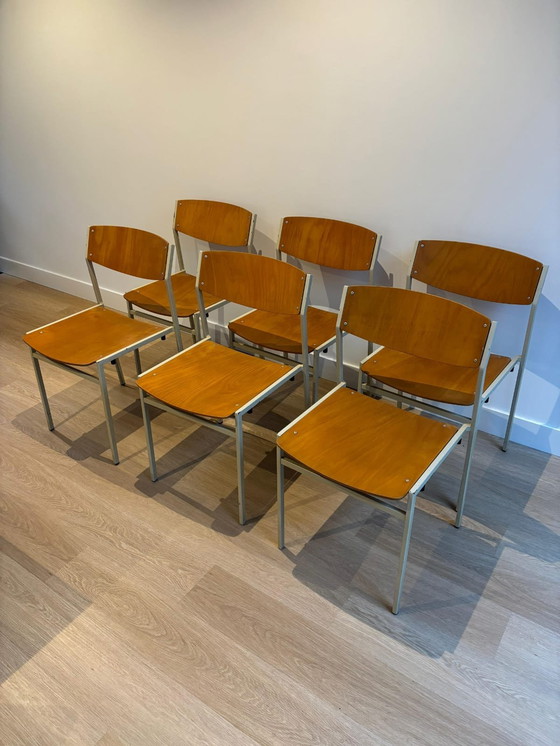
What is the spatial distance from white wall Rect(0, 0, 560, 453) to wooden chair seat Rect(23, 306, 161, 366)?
804 mm

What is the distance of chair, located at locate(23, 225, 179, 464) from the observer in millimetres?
2285

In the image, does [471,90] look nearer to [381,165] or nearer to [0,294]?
[381,165]

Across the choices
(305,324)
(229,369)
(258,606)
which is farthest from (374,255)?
(258,606)

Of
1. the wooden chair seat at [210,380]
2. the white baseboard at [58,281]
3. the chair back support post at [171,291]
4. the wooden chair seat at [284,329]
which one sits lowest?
the white baseboard at [58,281]

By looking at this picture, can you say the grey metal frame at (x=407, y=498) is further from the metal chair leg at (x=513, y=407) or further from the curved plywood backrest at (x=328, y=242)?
the curved plywood backrest at (x=328, y=242)

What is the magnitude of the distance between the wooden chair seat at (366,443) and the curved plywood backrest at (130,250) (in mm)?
982

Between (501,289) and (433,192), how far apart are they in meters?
0.48

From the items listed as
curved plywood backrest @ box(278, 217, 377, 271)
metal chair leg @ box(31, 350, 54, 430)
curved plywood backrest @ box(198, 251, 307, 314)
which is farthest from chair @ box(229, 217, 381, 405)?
metal chair leg @ box(31, 350, 54, 430)

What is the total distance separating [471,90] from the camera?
2053 millimetres

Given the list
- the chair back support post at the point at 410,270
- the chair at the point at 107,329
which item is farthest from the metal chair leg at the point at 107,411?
the chair back support post at the point at 410,270

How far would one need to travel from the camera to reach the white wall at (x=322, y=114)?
2023mm

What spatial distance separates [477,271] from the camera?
2199mm

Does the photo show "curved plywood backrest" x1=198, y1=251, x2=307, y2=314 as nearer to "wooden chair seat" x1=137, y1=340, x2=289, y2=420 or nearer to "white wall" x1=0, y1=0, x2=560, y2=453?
"wooden chair seat" x1=137, y1=340, x2=289, y2=420

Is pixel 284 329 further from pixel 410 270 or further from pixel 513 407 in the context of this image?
pixel 513 407
